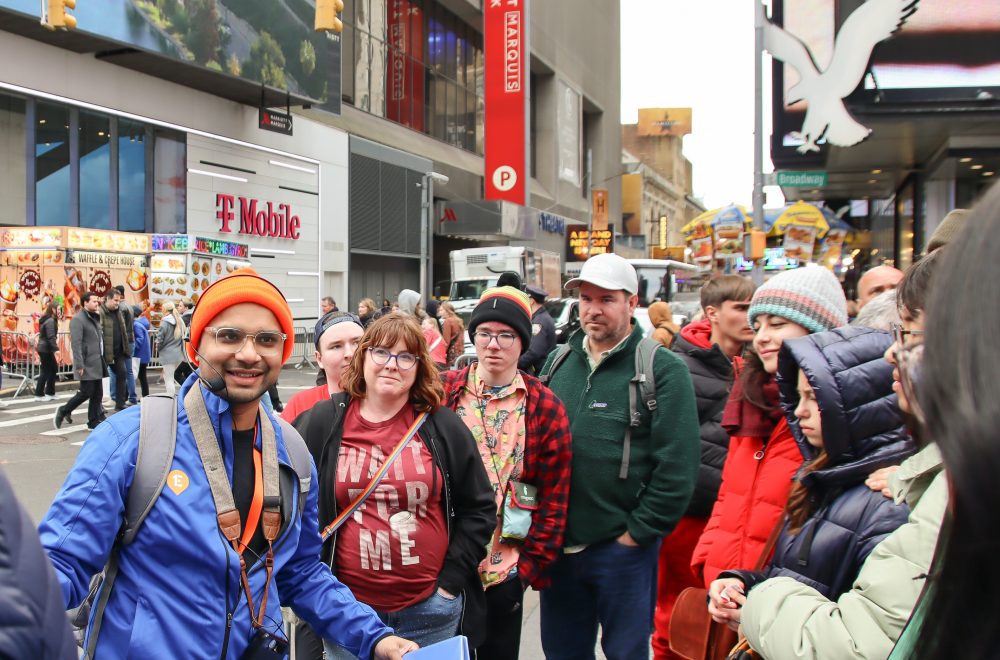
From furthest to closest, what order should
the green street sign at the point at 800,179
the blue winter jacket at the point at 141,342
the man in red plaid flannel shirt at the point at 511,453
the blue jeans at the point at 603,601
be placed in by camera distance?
the green street sign at the point at 800,179
the blue winter jacket at the point at 141,342
the blue jeans at the point at 603,601
the man in red plaid flannel shirt at the point at 511,453

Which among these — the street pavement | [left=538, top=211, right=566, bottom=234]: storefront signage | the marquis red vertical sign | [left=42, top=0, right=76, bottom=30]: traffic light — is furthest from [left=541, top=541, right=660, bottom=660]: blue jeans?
[left=538, top=211, right=566, bottom=234]: storefront signage

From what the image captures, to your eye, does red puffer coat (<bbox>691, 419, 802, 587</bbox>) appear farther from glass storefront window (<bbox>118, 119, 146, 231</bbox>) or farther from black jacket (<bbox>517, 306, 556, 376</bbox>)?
glass storefront window (<bbox>118, 119, 146, 231</bbox>)

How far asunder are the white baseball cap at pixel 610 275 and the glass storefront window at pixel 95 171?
2181cm

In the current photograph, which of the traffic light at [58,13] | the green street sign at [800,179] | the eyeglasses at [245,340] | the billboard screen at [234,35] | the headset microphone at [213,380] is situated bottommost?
the headset microphone at [213,380]

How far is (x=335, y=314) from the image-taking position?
5105 mm

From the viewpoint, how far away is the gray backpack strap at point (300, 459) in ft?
8.32

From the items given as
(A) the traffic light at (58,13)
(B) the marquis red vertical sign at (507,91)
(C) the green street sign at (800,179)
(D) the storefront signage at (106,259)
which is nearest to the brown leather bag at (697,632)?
(A) the traffic light at (58,13)

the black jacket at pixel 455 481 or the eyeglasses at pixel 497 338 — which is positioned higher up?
the eyeglasses at pixel 497 338

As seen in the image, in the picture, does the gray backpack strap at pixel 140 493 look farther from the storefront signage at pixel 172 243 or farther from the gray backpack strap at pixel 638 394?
the storefront signage at pixel 172 243

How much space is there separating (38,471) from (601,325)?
878cm

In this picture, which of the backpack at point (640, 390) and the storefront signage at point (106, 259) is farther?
the storefront signage at point (106, 259)

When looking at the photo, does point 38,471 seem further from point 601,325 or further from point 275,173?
point 275,173

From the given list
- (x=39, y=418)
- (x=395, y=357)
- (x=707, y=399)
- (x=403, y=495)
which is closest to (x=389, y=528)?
(x=403, y=495)

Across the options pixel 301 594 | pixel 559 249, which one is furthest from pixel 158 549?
pixel 559 249
